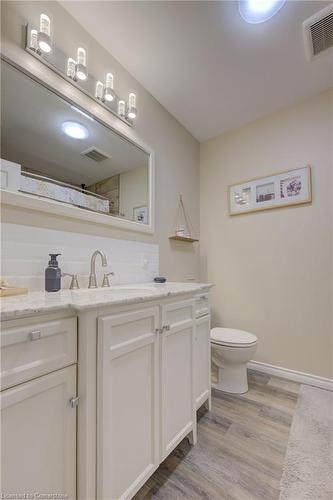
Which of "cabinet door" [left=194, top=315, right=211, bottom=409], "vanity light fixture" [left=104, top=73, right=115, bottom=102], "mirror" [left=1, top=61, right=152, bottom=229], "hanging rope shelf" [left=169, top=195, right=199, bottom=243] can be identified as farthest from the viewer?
"hanging rope shelf" [left=169, top=195, right=199, bottom=243]

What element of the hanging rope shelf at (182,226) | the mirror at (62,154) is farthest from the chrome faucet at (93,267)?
the hanging rope shelf at (182,226)

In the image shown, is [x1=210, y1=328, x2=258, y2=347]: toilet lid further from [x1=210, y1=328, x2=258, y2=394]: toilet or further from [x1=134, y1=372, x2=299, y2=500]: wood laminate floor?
[x1=134, y1=372, x2=299, y2=500]: wood laminate floor

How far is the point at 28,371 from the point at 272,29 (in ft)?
7.41

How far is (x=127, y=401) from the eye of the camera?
86 cm

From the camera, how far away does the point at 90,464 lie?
0.73m

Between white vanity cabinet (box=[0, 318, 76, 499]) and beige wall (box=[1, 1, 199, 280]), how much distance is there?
0.69 meters

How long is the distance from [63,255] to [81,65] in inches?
45.8

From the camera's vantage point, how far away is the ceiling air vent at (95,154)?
4.80ft

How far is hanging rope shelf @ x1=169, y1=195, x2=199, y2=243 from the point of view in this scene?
7.24 ft

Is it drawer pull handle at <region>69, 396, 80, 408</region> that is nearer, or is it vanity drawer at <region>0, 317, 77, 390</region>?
vanity drawer at <region>0, 317, 77, 390</region>

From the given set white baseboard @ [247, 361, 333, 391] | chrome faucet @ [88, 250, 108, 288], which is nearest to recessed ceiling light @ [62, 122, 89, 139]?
chrome faucet @ [88, 250, 108, 288]

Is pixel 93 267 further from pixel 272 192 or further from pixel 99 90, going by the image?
pixel 272 192

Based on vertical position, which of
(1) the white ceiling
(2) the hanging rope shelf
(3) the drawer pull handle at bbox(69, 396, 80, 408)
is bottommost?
(3) the drawer pull handle at bbox(69, 396, 80, 408)

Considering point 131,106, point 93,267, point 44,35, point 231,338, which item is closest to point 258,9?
point 131,106
